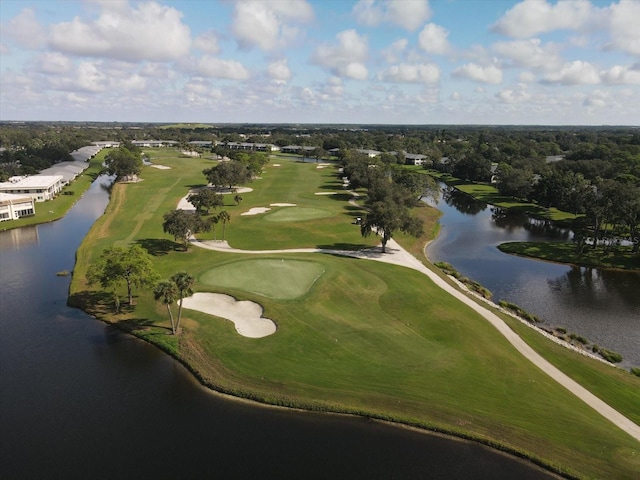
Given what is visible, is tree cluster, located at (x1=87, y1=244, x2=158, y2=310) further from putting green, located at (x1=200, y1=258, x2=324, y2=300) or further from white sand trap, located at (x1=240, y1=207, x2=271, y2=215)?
white sand trap, located at (x1=240, y1=207, x2=271, y2=215)

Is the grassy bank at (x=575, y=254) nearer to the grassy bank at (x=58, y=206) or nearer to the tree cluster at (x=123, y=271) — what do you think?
the tree cluster at (x=123, y=271)

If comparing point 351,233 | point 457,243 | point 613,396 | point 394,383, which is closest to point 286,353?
point 394,383

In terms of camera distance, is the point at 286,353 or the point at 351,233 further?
the point at 351,233

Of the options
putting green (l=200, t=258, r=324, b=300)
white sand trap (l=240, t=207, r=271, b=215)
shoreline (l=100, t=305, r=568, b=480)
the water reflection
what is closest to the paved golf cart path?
putting green (l=200, t=258, r=324, b=300)

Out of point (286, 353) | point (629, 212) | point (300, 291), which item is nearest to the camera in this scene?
point (286, 353)

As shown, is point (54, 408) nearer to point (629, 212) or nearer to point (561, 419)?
point (561, 419)

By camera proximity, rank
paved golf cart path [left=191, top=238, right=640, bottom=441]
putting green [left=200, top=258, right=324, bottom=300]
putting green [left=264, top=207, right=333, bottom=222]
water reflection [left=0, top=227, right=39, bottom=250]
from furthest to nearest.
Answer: putting green [left=264, top=207, right=333, bottom=222]
water reflection [left=0, top=227, right=39, bottom=250]
putting green [left=200, top=258, right=324, bottom=300]
paved golf cart path [left=191, top=238, right=640, bottom=441]
